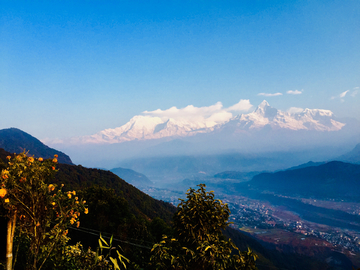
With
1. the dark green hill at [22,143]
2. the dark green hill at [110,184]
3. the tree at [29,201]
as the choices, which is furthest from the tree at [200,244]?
the dark green hill at [22,143]

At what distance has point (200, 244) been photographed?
19.5 feet

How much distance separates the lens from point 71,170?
65688 mm

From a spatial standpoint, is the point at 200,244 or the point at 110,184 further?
the point at 110,184

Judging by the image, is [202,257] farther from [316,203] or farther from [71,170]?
[316,203]

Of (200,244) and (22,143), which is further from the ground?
(22,143)

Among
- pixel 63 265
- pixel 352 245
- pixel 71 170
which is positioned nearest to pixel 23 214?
pixel 63 265

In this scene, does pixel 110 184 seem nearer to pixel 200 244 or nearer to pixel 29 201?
pixel 29 201

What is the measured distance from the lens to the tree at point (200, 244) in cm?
568

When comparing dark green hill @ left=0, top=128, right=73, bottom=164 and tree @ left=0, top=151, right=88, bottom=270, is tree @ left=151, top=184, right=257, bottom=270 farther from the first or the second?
dark green hill @ left=0, top=128, right=73, bottom=164

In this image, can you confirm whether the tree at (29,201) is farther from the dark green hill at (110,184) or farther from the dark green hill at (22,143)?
the dark green hill at (22,143)

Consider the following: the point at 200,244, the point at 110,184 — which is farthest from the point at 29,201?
the point at 110,184

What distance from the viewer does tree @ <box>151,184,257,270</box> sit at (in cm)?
568

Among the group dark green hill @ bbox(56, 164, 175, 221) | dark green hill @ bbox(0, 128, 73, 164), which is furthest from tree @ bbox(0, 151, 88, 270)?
dark green hill @ bbox(0, 128, 73, 164)

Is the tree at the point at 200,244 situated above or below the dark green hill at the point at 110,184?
above
